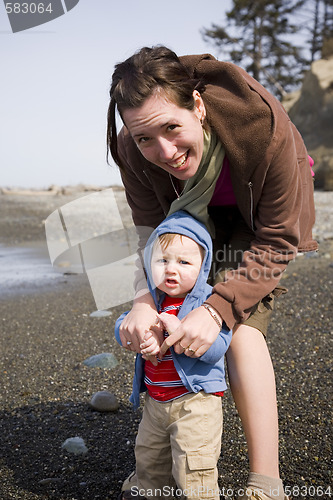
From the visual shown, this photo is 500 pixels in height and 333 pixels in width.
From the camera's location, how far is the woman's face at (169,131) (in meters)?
2.28

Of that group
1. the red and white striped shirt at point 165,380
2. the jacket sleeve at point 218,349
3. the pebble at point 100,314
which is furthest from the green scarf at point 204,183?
the pebble at point 100,314

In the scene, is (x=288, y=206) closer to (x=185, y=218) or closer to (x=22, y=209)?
(x=185, y=218)

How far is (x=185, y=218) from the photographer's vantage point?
2.52 m

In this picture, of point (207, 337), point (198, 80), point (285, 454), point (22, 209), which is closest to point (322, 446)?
point (285, 454)

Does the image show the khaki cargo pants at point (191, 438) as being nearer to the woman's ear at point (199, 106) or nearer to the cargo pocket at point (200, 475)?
the cargo pocket at point (200, 475)

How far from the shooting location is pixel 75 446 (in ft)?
10.7

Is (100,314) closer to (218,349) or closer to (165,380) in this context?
(165,380)

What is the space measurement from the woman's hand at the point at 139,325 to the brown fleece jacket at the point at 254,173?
30 cm

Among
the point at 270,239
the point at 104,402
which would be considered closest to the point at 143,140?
the point at 270,239

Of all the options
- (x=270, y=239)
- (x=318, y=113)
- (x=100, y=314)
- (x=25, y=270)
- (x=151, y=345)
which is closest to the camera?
(x=151, y=345)

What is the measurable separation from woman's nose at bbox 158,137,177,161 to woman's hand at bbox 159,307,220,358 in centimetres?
68

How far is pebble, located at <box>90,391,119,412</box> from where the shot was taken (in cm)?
371

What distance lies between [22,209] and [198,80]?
1692 centimetres

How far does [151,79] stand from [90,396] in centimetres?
253
